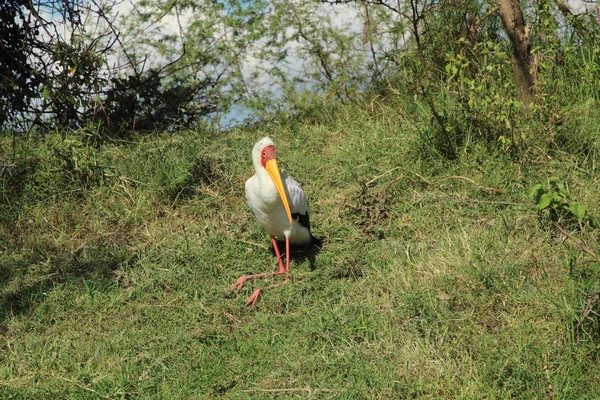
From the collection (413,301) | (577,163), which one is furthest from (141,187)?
(577,163)

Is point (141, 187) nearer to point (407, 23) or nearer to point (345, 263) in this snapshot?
point (345, 263)

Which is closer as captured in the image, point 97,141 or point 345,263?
point 345,263

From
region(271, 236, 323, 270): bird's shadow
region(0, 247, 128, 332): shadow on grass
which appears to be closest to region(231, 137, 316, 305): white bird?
region(271, 236, 323, 270): bird's shadow

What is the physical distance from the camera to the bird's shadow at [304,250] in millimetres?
5801

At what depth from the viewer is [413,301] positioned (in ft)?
14.7

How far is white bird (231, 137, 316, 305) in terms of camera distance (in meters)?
5.52

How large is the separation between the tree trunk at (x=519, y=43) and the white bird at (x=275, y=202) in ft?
7.35

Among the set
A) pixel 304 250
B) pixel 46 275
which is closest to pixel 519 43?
pixel 304 250

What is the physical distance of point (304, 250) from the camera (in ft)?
19.6

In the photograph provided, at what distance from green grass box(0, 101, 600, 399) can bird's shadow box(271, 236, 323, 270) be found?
8 centimetres

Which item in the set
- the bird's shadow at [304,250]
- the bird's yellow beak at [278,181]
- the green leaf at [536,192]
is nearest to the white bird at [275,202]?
the bird's yellow beak at [278,181]

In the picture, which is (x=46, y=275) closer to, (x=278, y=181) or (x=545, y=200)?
(x=278, y=181)

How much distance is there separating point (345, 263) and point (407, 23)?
331 cm

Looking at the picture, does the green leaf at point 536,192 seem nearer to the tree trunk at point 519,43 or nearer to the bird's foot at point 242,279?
the bird's foot at point 242,279
